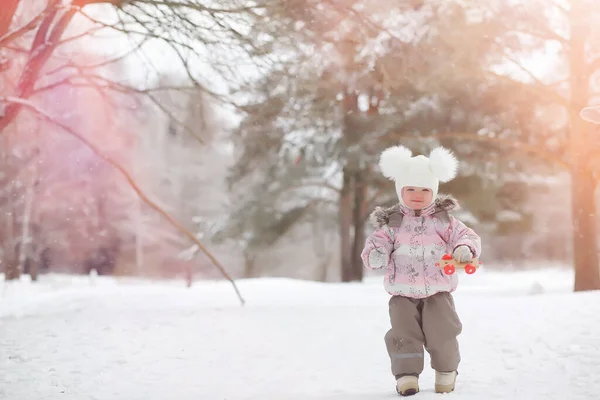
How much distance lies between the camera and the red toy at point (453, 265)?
3783 mm

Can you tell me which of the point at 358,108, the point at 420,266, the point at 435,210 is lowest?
the point at 420,266

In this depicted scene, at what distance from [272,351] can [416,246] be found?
2.51 m

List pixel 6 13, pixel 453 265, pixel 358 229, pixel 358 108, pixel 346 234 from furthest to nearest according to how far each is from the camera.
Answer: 1. pixel 346 234
2. pixel 358 229
3. pixel 358 108
4. pixel 6 13
5. pixel 453 265

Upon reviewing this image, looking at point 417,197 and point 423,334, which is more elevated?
point 417,197

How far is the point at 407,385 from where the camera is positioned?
13.2ft

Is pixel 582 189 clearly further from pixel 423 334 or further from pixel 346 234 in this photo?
pixel 346 234

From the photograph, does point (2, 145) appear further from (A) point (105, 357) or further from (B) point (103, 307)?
(A) point (105, 357)

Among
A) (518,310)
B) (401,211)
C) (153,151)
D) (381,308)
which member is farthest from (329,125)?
(153,151)

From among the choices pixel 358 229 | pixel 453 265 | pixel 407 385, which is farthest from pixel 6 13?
pixel 358 229

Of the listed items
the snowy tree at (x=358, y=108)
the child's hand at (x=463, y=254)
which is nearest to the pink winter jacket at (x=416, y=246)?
the child's hand at (x=463, y=254)

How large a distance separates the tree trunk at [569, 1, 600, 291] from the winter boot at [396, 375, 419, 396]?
649cm

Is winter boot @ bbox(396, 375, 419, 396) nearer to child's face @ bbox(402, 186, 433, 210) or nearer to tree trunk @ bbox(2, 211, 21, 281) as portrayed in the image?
child's face @ bbox(402, 186, 433, 210)

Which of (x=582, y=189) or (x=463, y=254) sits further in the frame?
(x=582, y=189)

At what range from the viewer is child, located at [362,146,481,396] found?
4.04 metres
